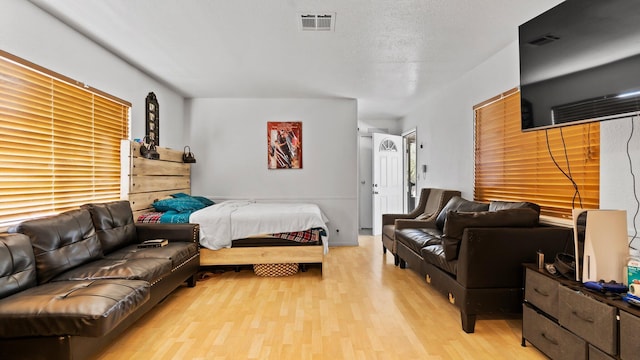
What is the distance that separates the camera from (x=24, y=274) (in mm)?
2020

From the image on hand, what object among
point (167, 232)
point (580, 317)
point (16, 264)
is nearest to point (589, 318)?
point (580, 317)

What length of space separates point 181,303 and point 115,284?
113cm

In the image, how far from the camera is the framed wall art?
550 centimetres

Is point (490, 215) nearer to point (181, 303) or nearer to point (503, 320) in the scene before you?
point (503, 320)

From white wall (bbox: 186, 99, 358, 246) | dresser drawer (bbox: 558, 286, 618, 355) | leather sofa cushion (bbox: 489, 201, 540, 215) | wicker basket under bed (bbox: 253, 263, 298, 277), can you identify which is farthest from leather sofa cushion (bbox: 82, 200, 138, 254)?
leather sofa cushion (bbox: 489, 201, 540, 215)

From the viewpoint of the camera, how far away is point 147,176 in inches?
159

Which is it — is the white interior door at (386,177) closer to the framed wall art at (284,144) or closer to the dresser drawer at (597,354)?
the framed wall art at (284,144)

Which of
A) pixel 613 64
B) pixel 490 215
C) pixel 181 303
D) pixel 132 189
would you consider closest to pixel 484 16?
pixel 613 64

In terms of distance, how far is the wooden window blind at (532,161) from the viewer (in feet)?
7.97

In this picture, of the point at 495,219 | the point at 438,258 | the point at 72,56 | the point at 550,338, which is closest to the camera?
the point at 550,338

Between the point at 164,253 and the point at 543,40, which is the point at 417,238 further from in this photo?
the point at 164,253

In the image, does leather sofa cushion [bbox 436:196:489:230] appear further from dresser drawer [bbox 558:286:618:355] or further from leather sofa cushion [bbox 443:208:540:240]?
dresser drawer [bbox 558:286:618:355]

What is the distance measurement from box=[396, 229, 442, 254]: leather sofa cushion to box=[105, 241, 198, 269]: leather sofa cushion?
2327 mm

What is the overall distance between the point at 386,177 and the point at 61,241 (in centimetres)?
525
